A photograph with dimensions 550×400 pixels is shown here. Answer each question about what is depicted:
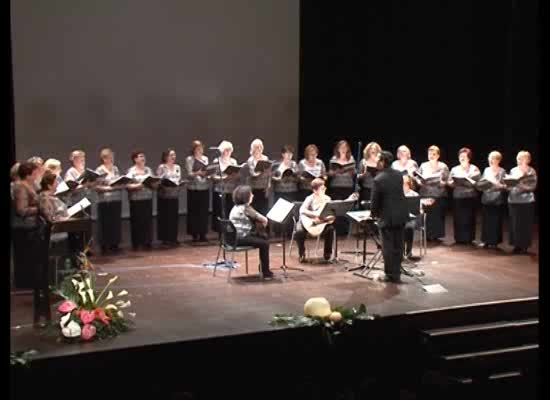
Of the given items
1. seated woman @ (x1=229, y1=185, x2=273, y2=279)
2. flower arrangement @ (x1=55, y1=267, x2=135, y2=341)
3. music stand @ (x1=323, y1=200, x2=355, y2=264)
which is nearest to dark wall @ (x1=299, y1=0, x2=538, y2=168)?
music stand @ (x1=323, y1=200, x2=355, y2=264)

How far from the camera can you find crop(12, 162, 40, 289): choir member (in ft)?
27.1

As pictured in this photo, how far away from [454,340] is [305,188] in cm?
424

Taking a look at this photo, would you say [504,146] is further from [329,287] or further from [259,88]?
[329,287]

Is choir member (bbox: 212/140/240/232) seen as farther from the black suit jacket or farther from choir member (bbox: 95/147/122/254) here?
the black suit jacket

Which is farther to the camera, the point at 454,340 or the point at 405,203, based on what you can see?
the point at 405,203

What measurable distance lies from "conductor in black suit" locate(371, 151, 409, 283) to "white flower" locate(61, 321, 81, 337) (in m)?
3.50

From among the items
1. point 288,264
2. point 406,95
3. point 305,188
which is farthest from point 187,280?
point 406,95

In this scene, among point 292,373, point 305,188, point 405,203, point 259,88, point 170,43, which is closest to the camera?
point 292,373

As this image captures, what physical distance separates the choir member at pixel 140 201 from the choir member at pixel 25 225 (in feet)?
7.12

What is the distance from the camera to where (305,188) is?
11.7m

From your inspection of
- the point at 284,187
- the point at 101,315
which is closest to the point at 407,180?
the point at 284,187

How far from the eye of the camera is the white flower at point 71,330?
7005 mm

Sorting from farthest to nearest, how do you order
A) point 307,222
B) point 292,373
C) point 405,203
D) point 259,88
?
point 259,88 < point 307,222 < point 405,203 < point 292,373

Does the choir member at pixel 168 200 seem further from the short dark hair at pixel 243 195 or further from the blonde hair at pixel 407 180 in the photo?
the blonde hair at pixel 407 180
